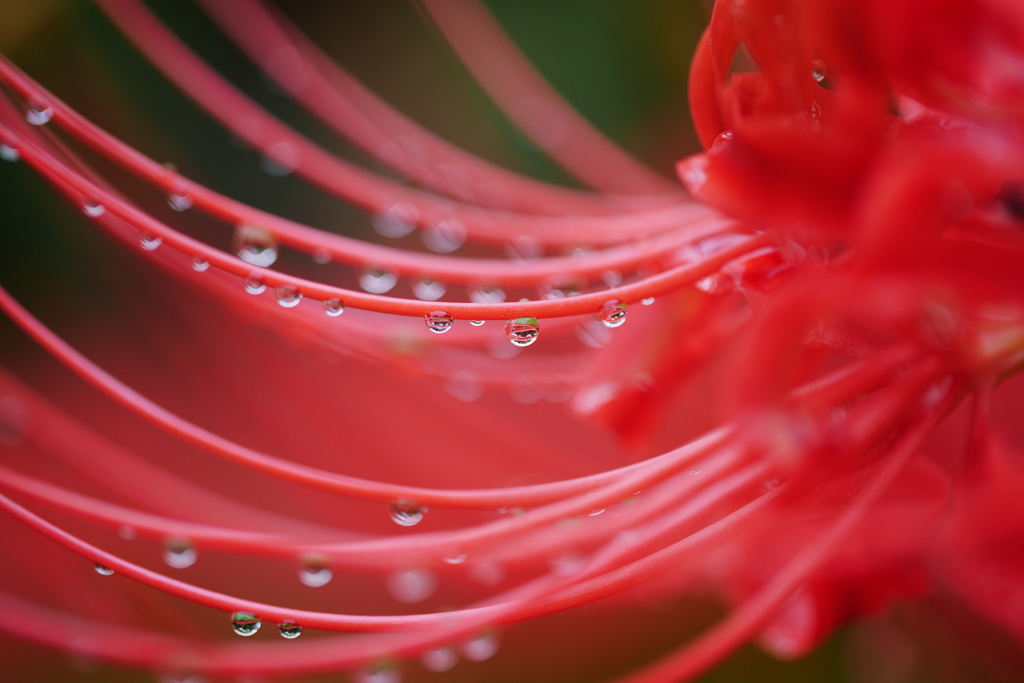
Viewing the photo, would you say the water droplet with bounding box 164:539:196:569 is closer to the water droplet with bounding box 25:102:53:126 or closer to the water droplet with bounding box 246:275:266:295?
the water droplet with bounding box 246:275:266:295

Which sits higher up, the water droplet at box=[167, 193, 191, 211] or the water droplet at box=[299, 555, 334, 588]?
the water droplet at box=[167, 193, 191, 211]

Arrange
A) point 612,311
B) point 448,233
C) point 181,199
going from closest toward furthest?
point 612,311 < point 181,199 < point 448,233

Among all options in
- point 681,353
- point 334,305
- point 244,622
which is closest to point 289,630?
point 244,622

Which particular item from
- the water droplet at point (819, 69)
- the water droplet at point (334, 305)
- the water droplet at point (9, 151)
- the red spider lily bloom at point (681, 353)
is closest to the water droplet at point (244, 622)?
the red spider lily bloom at point (681, 353)

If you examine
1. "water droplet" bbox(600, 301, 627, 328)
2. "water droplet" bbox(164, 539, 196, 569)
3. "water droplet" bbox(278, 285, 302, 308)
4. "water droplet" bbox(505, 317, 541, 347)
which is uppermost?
"water droplet" bbox(278, 285, 302, 308)

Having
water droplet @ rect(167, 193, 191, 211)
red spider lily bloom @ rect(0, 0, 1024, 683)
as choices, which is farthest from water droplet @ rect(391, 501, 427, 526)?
water droplet @ rect(167, 193, 191, 211)

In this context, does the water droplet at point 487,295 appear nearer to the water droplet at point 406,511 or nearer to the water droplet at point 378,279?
the water droplet at point 378,279

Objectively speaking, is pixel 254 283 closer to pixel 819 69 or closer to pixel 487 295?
pixel 487 295

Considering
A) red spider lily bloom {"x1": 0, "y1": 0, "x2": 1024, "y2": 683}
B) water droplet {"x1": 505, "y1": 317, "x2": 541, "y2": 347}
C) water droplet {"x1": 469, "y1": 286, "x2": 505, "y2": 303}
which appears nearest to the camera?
red spider lily bloom {"x1": 0, "y1": 0, "x2": 1024, "y2": 683}
